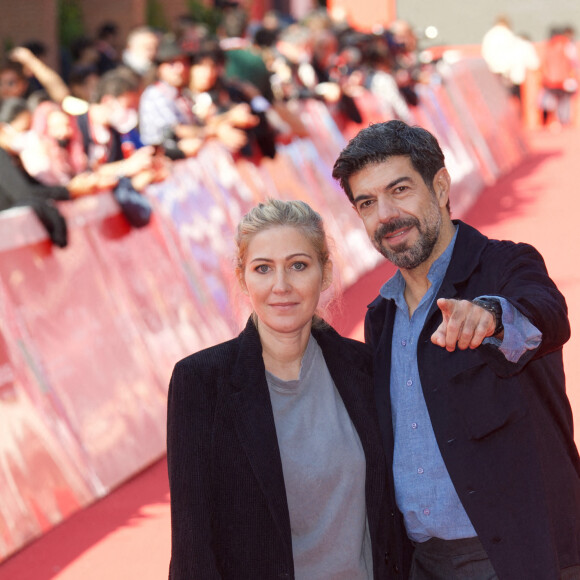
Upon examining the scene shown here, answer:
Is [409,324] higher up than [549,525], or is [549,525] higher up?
[409,324]

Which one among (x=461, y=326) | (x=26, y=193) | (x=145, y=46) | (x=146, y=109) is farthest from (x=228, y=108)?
(x=461, y=326)

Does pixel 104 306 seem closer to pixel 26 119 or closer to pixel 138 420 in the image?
pixel 138 420

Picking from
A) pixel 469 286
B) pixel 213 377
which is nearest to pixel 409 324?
pixel 469 286

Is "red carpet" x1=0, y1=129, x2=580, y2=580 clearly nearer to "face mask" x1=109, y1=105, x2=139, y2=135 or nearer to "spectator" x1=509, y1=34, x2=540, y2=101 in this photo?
"face mask" x1=109, y1=105, x2=139, y2=135

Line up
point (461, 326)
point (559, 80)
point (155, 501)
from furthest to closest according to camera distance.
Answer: point (559, 80)
point (155, 501)
point (461, 326)

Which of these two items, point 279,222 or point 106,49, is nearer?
point 279,222

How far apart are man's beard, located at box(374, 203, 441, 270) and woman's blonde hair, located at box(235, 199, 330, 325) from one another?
0.20m

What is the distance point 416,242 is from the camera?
3.05 m

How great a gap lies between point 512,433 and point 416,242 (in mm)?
632

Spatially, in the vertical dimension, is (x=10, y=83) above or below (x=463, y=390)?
above

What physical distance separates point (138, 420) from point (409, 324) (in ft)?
10.4

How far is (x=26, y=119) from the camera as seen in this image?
23.2 feet

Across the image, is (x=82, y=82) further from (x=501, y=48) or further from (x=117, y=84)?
(x=501, y=48)

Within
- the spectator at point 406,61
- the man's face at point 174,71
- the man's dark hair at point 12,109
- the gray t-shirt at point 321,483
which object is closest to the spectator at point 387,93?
the spectator at point 406,61
